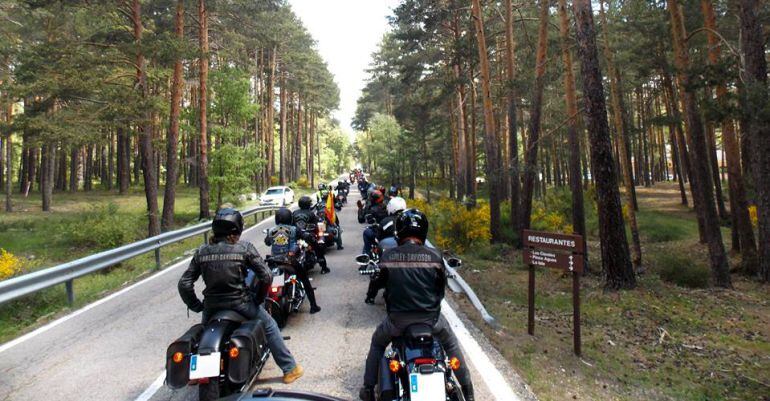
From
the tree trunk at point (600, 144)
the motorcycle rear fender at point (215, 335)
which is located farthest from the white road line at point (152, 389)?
the tree trunk at point (600, 144)

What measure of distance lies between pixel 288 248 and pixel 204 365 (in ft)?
12.8

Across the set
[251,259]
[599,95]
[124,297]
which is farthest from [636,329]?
[124,297]

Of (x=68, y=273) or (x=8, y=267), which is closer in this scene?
(x=68, y=273)

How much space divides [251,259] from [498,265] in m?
10.3

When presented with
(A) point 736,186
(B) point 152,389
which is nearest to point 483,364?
(B) point 152,389

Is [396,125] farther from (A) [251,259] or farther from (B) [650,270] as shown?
(A) [251,259]

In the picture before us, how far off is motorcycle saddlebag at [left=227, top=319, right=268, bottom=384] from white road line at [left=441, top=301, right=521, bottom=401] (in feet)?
7.57

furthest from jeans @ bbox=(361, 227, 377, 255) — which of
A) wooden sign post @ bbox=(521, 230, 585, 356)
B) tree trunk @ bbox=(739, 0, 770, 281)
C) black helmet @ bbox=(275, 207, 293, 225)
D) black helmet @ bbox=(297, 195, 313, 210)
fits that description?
tree trunk @ bbox=(739, 0, 770, 281)

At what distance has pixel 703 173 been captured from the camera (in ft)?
42.0

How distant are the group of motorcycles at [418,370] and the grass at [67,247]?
20.7 feet

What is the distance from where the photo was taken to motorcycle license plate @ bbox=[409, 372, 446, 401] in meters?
3.31

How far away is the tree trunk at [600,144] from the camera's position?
982 centimetres

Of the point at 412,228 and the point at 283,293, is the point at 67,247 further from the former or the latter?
the point at 412,228

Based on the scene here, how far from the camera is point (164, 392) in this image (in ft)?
15.4
